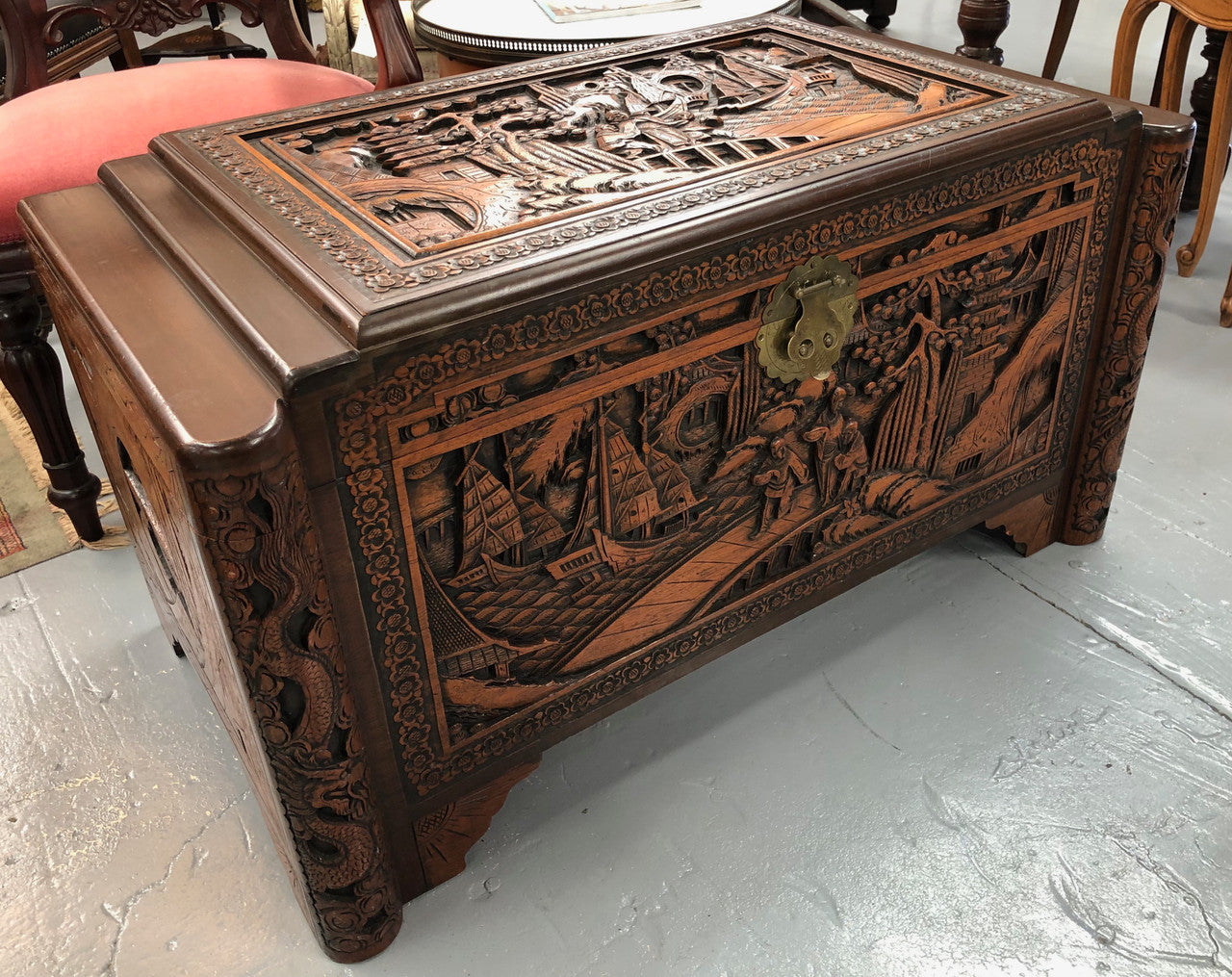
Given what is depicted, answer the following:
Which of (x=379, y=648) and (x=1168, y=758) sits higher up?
(x=379, y=648)

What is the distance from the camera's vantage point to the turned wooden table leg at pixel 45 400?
55.7 inches

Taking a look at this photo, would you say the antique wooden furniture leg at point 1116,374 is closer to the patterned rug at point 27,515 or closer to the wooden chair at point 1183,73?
the wooden chair at point 1183,73

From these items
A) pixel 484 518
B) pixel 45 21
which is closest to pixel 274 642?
pixel 484 518

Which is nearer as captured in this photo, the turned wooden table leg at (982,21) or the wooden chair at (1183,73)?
the wooden chair at (1183,73)

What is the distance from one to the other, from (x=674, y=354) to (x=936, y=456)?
480 millimetres

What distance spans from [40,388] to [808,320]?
1.08 m

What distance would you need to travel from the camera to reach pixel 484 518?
96 cm

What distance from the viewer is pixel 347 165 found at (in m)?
1.11

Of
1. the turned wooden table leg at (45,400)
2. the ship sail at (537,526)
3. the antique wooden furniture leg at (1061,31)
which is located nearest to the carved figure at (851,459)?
the ship sail at (537,526)

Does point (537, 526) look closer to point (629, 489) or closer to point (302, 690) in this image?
point (629, 489)

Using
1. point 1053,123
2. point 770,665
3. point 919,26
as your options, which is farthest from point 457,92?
point 919,26

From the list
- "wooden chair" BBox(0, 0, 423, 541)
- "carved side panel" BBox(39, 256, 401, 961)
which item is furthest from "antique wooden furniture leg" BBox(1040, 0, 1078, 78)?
"carved side panel" BBox(39, 256, 401, 961)

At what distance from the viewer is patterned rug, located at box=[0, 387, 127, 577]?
5.42 ft

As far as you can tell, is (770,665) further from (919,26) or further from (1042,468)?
(919,26)
